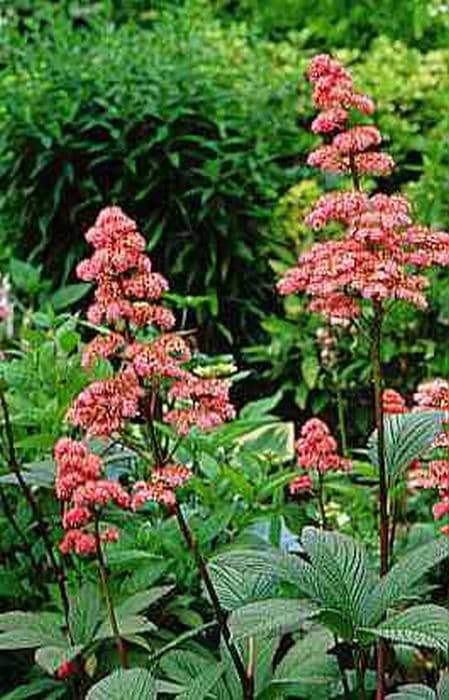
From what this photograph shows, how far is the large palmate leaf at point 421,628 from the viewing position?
1617 mm

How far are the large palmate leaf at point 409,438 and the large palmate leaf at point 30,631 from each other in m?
0.58

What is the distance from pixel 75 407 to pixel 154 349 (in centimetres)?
14

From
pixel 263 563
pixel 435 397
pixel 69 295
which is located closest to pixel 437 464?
pixel 435 397

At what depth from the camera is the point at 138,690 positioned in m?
1.71

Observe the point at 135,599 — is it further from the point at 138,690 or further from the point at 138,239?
the point at 138,239

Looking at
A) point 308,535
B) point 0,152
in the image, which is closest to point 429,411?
point 308,535

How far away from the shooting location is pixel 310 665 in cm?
199

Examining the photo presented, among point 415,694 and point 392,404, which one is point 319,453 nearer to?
point 392,404

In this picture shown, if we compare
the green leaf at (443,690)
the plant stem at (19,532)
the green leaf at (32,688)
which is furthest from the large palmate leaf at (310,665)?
the plant stem at (19,532)

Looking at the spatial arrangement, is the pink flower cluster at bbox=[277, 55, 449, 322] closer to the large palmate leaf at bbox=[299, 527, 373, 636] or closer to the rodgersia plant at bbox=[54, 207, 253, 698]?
the rodgersia plant at bbox=[54, 207, 253, 698]

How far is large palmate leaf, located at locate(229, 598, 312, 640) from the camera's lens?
1.64 meters

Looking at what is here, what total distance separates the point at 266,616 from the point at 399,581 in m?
0.21

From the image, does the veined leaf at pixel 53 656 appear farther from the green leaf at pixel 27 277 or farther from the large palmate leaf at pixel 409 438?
the green leaf at pixel 27 277

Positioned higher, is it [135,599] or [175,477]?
[175,477]
